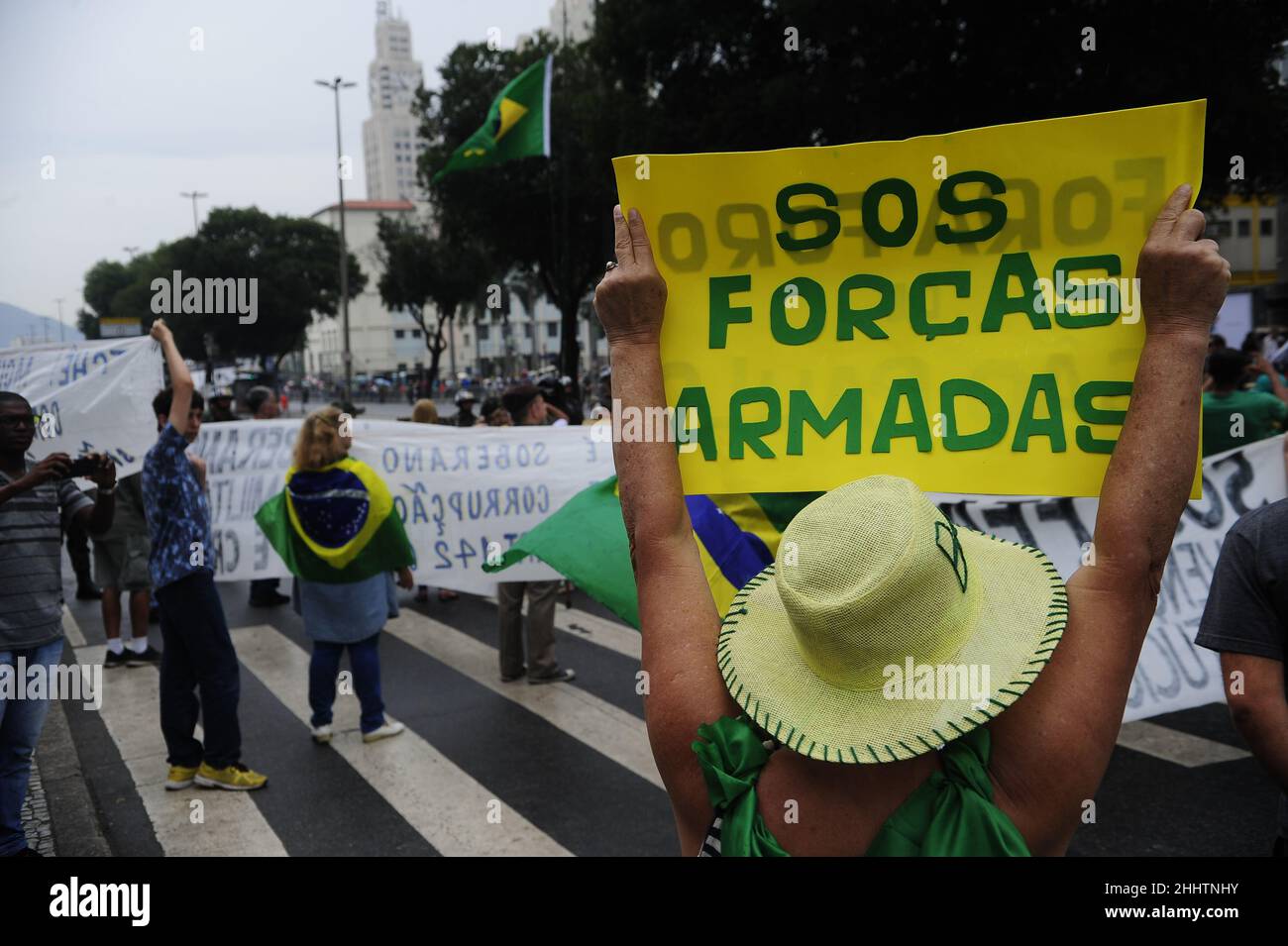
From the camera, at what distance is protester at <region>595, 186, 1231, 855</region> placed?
52.8 inches

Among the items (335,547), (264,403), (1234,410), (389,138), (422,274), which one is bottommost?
(335,547)

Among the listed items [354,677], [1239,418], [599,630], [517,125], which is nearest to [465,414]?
[599,630]

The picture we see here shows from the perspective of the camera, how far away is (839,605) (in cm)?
131

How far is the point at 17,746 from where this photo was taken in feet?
13.6

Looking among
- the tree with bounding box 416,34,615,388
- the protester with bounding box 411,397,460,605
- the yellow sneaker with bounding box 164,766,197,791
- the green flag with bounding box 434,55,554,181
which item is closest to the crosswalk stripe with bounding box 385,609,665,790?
the protester with bounding box 411,397,460,605

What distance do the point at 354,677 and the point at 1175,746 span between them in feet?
15.0

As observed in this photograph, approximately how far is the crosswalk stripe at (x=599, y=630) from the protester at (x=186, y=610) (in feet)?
9.22

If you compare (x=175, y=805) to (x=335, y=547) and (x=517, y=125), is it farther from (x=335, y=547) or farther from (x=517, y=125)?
(x=517, y=125)

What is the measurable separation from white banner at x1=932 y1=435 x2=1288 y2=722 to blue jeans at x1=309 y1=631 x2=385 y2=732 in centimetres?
334

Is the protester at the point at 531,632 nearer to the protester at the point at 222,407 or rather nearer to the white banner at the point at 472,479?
the white banner at the point at 472,479

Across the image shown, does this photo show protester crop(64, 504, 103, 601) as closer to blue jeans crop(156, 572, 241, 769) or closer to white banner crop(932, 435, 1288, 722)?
blue jeans crop(156, 572, 241, 769)

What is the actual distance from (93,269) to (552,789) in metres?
119

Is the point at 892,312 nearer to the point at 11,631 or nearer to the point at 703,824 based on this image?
the point at 703,824

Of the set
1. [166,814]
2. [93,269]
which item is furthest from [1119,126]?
[93,269]
